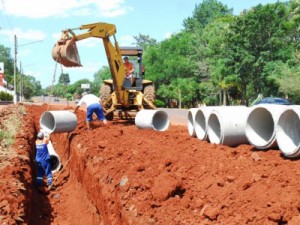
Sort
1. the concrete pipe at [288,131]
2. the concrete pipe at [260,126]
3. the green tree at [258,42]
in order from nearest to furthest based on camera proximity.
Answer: the concrete pipe at [288,131] → the concrete pipe at [260,126] → the green tree at [258,42]

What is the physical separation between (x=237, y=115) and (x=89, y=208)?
355 centimetres

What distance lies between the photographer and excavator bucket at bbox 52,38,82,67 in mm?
12734

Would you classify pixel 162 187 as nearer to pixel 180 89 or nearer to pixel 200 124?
pixel 200 124

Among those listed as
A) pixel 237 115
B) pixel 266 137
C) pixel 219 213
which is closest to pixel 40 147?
pixel 237 115

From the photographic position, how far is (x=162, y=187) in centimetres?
608

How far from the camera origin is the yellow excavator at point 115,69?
13.0 meters

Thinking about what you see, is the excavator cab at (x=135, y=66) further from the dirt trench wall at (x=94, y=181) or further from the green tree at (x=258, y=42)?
the green tree at (x=258, y=42)

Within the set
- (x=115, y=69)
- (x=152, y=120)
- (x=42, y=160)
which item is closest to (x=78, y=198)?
(x=42, y=160)

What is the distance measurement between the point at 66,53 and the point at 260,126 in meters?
6.84

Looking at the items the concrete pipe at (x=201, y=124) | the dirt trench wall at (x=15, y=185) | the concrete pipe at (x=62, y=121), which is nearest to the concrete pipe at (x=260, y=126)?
the concrete pipe at (x=201, y=124)

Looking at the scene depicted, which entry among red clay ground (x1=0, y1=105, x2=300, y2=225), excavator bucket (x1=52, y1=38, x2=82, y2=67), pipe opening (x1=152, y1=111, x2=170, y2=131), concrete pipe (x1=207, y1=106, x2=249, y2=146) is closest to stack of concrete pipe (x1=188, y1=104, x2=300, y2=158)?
concrete pipe (x1=207, y1=106, x2=249, y2=146)

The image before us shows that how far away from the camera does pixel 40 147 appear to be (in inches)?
433

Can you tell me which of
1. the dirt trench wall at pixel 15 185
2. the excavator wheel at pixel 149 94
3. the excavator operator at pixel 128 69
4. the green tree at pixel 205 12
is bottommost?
the dirt trench wall at pixel 15 185

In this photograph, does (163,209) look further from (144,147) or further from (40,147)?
(40,147)
